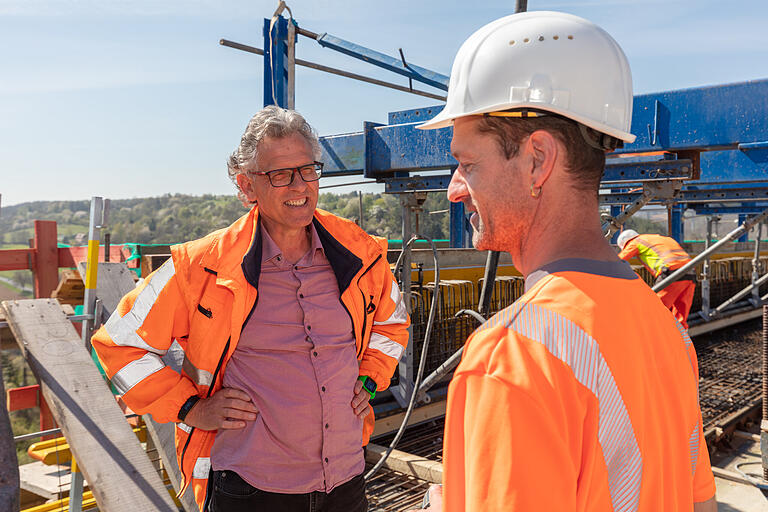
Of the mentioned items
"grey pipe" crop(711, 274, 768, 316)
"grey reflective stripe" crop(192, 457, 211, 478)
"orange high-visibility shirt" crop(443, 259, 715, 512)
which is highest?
"orange high-visibility shirt" crop(443, 259, 715, 512)

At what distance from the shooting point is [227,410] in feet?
7.11

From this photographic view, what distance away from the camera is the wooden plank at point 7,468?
1.65 m

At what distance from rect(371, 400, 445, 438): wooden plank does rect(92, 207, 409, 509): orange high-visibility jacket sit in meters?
3.22

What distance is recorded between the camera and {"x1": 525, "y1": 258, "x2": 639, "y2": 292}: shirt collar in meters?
0.92

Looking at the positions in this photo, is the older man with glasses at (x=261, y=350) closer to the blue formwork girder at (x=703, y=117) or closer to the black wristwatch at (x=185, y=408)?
the black wristwatch at (x=185, y=408)

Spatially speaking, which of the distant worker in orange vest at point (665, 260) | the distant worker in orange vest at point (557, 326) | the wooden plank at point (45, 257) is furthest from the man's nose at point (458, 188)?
the wooden plank at point (45, 257)

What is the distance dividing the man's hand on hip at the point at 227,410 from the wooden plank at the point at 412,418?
3.29m

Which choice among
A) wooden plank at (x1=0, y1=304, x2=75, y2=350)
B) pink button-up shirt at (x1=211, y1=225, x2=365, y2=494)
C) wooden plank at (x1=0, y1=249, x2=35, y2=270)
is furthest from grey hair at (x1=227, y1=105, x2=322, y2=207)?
wooden plank at (x1=0, y1=249, x2=35, y2=270)

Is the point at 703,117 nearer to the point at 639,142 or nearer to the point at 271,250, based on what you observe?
the point at 639,142

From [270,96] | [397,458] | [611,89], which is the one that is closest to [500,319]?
[611,89]

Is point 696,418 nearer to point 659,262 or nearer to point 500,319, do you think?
point 500,319

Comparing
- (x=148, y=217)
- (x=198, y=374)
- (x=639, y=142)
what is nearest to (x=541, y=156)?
(x=198, y=374)

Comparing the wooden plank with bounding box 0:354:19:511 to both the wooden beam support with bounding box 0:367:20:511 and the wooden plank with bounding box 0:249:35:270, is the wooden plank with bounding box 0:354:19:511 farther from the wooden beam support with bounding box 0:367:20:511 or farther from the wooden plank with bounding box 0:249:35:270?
the wooden plank with bounding box 0:249:35:270

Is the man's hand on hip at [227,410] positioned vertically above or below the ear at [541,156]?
below
